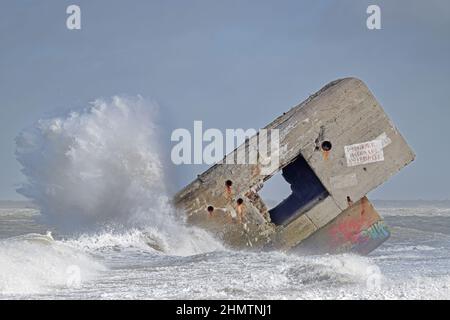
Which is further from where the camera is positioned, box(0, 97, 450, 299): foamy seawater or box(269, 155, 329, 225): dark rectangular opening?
box(269, 155, 329, 225): dark rectangular opening

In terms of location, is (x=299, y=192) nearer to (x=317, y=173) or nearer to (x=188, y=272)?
(x=317, y=173)

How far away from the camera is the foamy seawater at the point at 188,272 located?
8266 millimetres

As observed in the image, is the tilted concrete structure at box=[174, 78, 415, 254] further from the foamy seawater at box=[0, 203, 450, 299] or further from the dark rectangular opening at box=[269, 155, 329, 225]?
the foamy seawater at box=[0, 203, 450, 299]

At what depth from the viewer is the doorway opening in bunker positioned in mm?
14328

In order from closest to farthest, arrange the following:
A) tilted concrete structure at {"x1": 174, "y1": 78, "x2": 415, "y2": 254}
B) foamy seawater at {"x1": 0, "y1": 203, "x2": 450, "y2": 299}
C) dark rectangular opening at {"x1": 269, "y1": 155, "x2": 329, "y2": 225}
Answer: foamy seawater at {"x1": 0, "y1": 203, "x2": 450, "y2": 299}, tilted concrete structure at {"x1": 174, "y1": 78, "x2": 415, "y2": 254}, dark rectangular opening at {"x1": 269, "y1": 155, "x2": 329, "y2": 225}

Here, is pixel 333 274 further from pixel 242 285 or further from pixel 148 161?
pixel 148 161

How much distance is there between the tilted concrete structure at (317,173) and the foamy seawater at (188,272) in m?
0.59

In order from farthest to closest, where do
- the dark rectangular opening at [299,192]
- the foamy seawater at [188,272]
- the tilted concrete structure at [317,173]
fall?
the dark rectangular opening at [299,192], the tilted concrete structure at [317,173], the foamy seawater at [188,272]

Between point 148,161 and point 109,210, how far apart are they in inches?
46.7

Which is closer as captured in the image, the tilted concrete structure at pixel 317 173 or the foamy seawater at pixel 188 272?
the foamy seawater at pixel 188 272

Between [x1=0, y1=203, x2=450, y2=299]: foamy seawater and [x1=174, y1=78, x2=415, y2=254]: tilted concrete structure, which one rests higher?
[x1=174, y1=78, x2=415, y2=254]: tilted concrete structure

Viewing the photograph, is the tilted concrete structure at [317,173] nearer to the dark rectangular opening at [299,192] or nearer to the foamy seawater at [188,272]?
the dark rectangular opening at [299,192]
